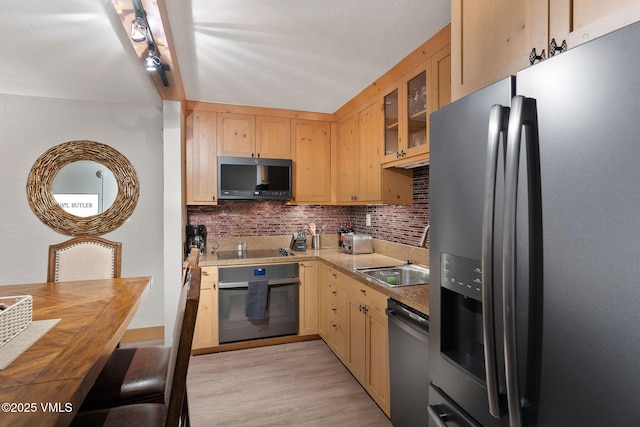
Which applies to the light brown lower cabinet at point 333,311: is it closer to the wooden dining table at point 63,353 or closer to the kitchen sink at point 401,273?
the kitchen sink at point 401,273

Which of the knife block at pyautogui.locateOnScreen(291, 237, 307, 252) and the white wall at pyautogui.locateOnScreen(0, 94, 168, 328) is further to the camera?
the knife block at pyautogui.locateOnScreen(291, 237, 307, 252)

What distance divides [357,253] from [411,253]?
665 millimetres

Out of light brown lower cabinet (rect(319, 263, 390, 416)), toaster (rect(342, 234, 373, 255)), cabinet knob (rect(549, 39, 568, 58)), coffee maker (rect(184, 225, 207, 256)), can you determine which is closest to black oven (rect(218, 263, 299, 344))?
light brown lower cabinet (rect(319, 263, 390, 416))

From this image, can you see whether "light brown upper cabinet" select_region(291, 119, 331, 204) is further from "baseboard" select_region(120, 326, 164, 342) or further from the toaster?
"baseboard" select_region(120, 326, 164, 342)

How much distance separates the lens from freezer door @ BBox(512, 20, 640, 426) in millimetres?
613

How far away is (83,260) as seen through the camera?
2.40 meters

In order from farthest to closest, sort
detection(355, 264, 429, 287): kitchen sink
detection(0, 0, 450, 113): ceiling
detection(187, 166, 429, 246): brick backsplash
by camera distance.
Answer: detection(187, 166, 429, 246): brick backsplash → detection(355, 264, 429, 287): kitchen sink → detection(0, 0, 450, 113): ceiling

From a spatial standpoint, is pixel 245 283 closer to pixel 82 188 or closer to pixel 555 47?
pixel 82 188

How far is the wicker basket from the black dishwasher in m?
1.69

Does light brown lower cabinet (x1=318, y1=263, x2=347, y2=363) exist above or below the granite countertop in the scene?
below

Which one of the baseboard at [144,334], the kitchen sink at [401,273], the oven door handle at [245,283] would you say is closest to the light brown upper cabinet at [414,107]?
the kitchen sink at [401,273]

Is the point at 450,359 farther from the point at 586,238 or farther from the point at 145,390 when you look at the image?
the point at 145,390

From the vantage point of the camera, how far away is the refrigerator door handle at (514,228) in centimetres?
78

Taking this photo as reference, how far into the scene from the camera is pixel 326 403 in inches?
89.4
